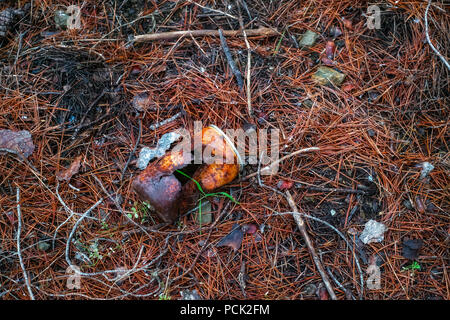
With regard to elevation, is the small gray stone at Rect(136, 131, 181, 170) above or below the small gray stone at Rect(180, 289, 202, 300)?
above

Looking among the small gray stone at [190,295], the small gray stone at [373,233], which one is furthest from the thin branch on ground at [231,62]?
the small gray stone at [190,295]

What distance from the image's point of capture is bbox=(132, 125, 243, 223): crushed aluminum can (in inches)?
72.6

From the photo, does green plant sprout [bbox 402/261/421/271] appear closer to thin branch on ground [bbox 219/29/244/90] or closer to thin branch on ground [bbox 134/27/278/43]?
→ thin branch on ground [bbox 219/29/244/90]

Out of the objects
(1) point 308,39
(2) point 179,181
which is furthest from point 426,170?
(2) point 179,181

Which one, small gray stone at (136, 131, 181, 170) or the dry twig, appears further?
small gray stone at (136, 131, 181, 170)

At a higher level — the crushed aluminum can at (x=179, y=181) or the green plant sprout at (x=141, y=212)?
the crushed aluminum can at (x=179, y=181)

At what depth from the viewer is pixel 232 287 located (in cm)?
200

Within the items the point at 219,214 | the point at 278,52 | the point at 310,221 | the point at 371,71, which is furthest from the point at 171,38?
the point at 310,221

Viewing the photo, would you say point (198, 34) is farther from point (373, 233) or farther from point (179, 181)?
point (373, 233)

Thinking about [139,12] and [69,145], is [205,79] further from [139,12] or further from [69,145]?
[69,145]

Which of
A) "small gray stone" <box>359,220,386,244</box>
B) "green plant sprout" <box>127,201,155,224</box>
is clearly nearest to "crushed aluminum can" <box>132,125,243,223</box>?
"green plant sprout" <box>127,201,155,224</box>

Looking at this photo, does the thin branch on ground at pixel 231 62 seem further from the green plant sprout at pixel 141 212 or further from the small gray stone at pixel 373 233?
the small gray stone at pixel 373 233

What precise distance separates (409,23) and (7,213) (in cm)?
318

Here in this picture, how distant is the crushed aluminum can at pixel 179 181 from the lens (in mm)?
1844
